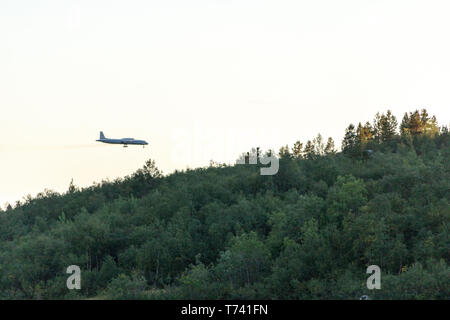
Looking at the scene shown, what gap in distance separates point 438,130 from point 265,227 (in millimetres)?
92630

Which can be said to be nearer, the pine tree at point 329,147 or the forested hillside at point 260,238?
the forested hillside at point 260,238

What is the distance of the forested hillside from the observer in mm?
88625

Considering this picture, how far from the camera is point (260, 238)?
11844 cm

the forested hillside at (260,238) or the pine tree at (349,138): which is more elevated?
the pine tree at (349,138)

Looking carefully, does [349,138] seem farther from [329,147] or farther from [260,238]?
[260,238]

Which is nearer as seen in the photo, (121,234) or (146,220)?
(121,234)

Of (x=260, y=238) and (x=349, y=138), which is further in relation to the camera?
(x=349, y=138)

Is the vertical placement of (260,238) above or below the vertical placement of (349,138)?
below

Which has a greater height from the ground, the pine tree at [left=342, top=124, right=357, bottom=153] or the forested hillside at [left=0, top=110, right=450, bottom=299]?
the pine tree at [left=342, top=124, right=357, bottom=153]

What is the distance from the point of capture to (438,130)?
198m

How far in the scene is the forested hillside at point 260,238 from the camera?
291ft

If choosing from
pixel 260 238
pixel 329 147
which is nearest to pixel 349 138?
pixel 329 147

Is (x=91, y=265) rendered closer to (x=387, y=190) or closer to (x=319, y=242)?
(x=319, y=242)
